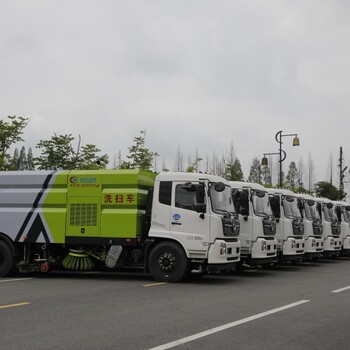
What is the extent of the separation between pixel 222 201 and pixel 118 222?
2688 mm

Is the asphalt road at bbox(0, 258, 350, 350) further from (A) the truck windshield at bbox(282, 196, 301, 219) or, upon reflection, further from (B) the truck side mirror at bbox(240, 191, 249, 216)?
(A) the truck windshield at bbox(282, 196, 301, 219)

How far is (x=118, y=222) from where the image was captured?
13.9 m

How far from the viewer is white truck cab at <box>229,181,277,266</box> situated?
1557 centimetres

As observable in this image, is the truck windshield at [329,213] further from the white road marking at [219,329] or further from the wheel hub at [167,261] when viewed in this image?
the white road marking at [219,329]

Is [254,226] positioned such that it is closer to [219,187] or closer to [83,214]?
[219,187]

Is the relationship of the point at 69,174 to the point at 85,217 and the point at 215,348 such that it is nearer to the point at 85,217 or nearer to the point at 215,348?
the point at 85,217

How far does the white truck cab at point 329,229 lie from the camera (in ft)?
73.5

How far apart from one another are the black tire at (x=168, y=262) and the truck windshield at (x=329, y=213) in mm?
10904

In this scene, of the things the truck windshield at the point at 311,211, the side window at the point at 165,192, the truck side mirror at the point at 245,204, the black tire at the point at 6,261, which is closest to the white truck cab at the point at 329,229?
the truck windshield at the point at 311,211

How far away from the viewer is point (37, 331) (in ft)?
23.9

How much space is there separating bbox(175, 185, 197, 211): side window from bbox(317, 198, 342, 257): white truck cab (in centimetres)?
1050

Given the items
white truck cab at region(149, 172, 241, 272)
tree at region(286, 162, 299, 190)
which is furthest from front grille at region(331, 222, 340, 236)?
tree at region(286, 162, 299, 190)


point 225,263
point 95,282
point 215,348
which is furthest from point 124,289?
point 215,348

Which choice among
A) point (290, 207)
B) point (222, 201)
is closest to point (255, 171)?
point (290, 207)
